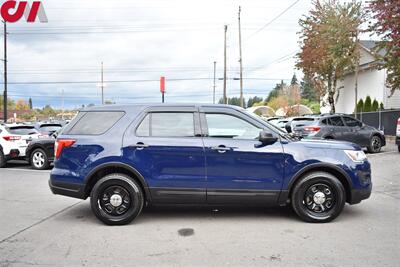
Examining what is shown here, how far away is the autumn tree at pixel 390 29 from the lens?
52.6ft

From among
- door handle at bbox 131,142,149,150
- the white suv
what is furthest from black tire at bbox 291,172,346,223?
the white suv

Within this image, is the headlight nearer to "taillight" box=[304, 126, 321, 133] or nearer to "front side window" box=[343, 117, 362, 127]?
"taillight" box=[304, 126, 321, 133]

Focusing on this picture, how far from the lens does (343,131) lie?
47.8 feet

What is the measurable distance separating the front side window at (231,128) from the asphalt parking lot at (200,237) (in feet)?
4.36

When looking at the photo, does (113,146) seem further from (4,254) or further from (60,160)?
(4,254)

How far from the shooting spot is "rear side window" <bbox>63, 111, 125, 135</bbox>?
19.8 feet

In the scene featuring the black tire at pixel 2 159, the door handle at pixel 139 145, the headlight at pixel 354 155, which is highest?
the door handle at pixel 139 145

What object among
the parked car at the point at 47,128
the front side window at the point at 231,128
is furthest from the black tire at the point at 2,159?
the front side window at the point at 231,128

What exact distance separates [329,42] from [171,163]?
23.0 m

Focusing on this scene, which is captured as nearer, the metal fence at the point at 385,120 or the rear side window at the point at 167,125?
the rear side window at the point at 167,125

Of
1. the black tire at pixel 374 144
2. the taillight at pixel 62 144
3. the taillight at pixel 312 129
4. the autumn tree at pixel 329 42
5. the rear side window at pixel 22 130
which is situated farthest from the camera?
the autumn tree at pixel 329 42

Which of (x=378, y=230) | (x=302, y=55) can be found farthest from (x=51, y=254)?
(x=302, y=55)

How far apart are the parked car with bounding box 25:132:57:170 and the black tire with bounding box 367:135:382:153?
1184 centimetres

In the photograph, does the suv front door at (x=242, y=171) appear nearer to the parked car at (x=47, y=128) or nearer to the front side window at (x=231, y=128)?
the front side window at (x=231, y=128)
